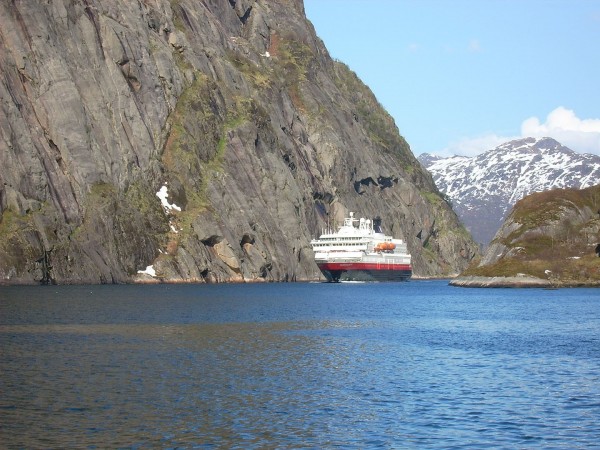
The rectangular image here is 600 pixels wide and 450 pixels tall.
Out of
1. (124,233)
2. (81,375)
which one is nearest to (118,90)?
(124,233)

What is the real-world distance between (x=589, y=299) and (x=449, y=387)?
3345 inches

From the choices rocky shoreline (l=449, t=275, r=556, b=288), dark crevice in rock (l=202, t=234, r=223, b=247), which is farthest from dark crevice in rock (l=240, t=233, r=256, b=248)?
rocky shoreline (l=449, t=275, r=556, b=288)

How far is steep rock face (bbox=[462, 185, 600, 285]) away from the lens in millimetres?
161488

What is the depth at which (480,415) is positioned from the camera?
36500mm

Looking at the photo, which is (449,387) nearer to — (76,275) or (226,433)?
(226,433)

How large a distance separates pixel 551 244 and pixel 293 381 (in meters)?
128

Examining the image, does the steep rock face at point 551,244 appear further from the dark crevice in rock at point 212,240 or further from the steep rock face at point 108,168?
the dark crevice in rock at point 212,240

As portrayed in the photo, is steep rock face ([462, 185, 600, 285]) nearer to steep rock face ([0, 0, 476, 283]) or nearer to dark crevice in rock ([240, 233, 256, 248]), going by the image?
dark crevice in rock ([240, 233, 256, 248])

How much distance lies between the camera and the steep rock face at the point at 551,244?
530 ft

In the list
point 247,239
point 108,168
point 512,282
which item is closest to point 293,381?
point 512,282

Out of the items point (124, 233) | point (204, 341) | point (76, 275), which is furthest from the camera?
point (124, 233)

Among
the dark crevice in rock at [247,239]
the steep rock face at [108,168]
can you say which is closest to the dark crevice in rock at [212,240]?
the steep rock face at [108,168]

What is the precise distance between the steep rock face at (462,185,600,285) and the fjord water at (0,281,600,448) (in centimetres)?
7784

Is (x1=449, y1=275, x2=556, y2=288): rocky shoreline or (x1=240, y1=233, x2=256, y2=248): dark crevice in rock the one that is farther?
(x1=240, y1=233, x2=256, y2=248): dark crevice in rock
